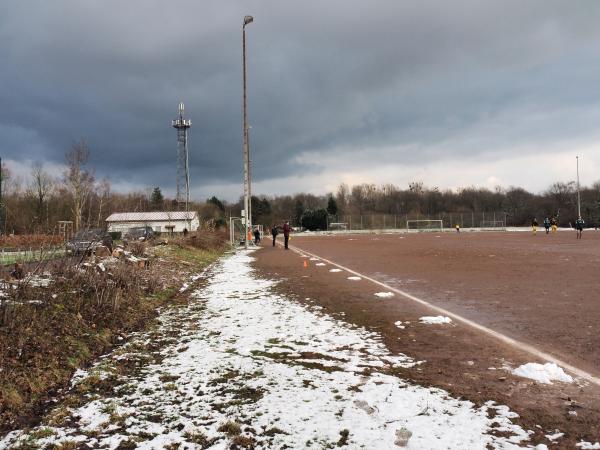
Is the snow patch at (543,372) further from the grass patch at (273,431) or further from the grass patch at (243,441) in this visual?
the grass patch at (243,441)

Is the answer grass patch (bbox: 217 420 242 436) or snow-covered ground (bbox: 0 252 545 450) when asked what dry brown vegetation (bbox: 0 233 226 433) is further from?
grass patch (bbox: 217 420 242 436)

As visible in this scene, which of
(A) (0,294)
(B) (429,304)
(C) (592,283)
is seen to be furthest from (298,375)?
(C) (592,283)

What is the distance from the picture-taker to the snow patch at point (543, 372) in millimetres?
4531

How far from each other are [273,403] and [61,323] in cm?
388

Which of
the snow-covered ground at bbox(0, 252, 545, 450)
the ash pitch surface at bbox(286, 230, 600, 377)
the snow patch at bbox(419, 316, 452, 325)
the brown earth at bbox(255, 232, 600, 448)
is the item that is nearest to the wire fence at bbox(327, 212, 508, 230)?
the ash pitch surface at bbox(286, 230, 600, 377)

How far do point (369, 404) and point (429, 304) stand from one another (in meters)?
5.49

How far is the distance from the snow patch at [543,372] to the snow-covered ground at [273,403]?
1.06 meters

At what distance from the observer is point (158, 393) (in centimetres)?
438

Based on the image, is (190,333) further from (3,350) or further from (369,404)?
(369,404)

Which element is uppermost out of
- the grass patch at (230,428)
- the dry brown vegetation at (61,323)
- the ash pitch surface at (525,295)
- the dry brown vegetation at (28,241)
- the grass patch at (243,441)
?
the dry brown vegetation at (28,241)

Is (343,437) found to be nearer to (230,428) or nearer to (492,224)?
(230,428)

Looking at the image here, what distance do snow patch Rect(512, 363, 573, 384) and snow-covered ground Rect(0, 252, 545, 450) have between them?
1056 millimetres

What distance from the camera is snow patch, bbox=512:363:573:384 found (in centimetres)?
453

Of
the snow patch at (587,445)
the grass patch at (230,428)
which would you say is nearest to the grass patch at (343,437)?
the grass patch at (230,428)
